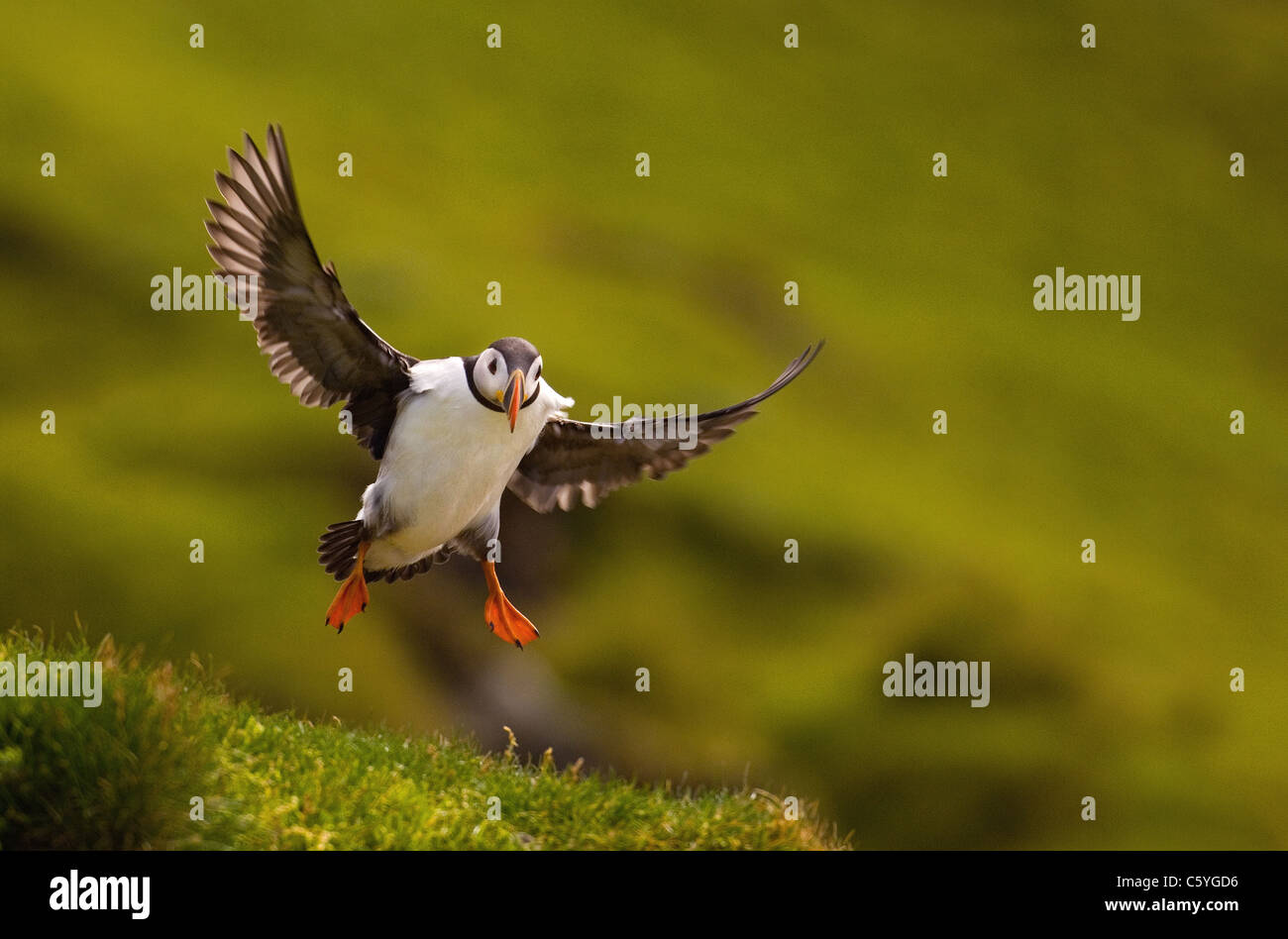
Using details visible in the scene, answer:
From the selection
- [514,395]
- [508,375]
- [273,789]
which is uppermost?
[508,375]

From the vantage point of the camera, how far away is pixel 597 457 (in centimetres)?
1351

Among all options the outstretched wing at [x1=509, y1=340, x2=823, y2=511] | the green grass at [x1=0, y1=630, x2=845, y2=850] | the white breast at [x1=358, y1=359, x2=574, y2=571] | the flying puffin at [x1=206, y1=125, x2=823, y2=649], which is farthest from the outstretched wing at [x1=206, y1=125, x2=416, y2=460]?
the green grass at [x1=0, y1=630, x2=845, y2=850]

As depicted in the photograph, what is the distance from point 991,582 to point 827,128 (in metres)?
30.1

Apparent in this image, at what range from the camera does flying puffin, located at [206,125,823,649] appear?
11.0 metres

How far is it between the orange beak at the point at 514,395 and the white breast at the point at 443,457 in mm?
553

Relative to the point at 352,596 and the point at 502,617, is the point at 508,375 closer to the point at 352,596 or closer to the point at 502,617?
the point at 352,596

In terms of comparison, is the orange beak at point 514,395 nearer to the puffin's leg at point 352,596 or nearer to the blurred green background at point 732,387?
the puffin's leg at point 352,596

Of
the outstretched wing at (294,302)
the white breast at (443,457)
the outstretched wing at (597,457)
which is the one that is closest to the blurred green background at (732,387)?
the outstretched wing at (597,457)

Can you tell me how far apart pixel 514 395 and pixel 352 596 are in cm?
265

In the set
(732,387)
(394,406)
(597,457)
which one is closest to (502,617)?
(597,457)

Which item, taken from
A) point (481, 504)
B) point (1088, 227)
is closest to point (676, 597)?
point (481, 504)

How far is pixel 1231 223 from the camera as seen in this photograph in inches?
2029

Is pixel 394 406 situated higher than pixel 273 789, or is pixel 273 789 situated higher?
pixel 394 406

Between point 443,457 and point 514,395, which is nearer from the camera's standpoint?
point 514,395
